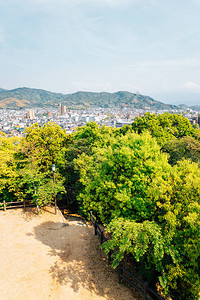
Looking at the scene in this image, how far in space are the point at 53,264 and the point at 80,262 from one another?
Answer: 53.5 inches

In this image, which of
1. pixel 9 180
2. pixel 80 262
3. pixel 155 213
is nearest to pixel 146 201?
pixel 155 213

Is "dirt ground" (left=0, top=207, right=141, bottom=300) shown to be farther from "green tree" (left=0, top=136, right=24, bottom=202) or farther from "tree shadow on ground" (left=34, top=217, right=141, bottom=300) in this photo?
"green tree" (left=0, top=136, right=24, bottom=202)

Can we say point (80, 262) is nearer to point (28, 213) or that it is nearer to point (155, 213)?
point (155, 213)

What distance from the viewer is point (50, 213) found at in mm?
14961

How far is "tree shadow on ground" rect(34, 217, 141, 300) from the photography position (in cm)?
793

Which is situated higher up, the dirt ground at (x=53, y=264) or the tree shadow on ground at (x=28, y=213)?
the dirt ground at (x=53, y=264)

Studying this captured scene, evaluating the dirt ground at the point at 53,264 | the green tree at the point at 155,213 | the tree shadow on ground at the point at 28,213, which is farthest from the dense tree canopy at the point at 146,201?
the dirt ground at the point at 53,264

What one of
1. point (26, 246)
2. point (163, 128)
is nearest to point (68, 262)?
point (26, 246)

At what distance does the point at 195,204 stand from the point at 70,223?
10.1m

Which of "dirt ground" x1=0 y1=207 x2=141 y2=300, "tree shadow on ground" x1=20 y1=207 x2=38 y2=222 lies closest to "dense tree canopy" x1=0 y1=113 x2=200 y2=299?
"tree shadow on ground" x1=20 y1=207 x2=38 y2=222

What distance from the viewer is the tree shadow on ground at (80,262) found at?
7.93m

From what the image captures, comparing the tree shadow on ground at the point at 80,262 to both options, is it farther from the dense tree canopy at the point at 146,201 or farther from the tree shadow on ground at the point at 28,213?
the tree shadow on ground at the point at 28,213

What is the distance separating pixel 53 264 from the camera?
29.8 ft

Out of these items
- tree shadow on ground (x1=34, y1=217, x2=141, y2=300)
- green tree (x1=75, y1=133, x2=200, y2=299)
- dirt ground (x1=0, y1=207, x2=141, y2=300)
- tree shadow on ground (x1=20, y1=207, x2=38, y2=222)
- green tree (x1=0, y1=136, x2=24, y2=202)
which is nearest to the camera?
green tree (x1=75, y1=133, x2=200, y2=299)
